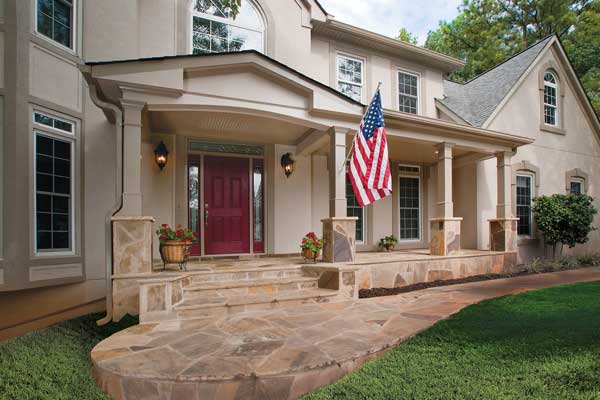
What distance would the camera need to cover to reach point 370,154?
5328mm

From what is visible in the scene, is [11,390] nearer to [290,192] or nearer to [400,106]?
[290,192]

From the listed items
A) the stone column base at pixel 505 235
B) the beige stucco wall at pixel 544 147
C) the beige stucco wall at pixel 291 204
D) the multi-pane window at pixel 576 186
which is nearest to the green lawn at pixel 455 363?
the beige stucco wall at pixel 291 204

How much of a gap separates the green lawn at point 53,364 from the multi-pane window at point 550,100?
41.0 ft

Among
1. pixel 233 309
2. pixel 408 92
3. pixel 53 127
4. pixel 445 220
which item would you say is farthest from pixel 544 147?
pixel 53 127

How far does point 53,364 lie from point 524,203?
11044 mm

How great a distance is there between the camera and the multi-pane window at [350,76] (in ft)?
26.8

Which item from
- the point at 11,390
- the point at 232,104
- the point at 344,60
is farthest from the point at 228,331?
the point at 344,60

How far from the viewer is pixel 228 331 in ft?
11.2

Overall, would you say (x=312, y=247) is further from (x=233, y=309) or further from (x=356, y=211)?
(x=356, y=211)

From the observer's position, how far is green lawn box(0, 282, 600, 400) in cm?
222

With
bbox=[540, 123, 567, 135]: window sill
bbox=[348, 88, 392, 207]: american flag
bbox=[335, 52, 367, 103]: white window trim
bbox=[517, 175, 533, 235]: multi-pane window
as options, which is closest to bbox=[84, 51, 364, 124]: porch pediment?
bbox=[348, 88, 392, 207]: american flag

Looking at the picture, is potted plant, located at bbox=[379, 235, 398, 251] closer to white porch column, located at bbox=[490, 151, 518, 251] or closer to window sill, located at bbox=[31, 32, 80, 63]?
white porch column, located at bbox=[490, 151, 518, 251]

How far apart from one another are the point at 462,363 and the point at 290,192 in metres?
5.26

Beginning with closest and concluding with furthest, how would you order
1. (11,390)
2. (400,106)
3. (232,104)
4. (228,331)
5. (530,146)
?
(11,390)
(228,331)
(232,104)
(400,106)
(530,146)
